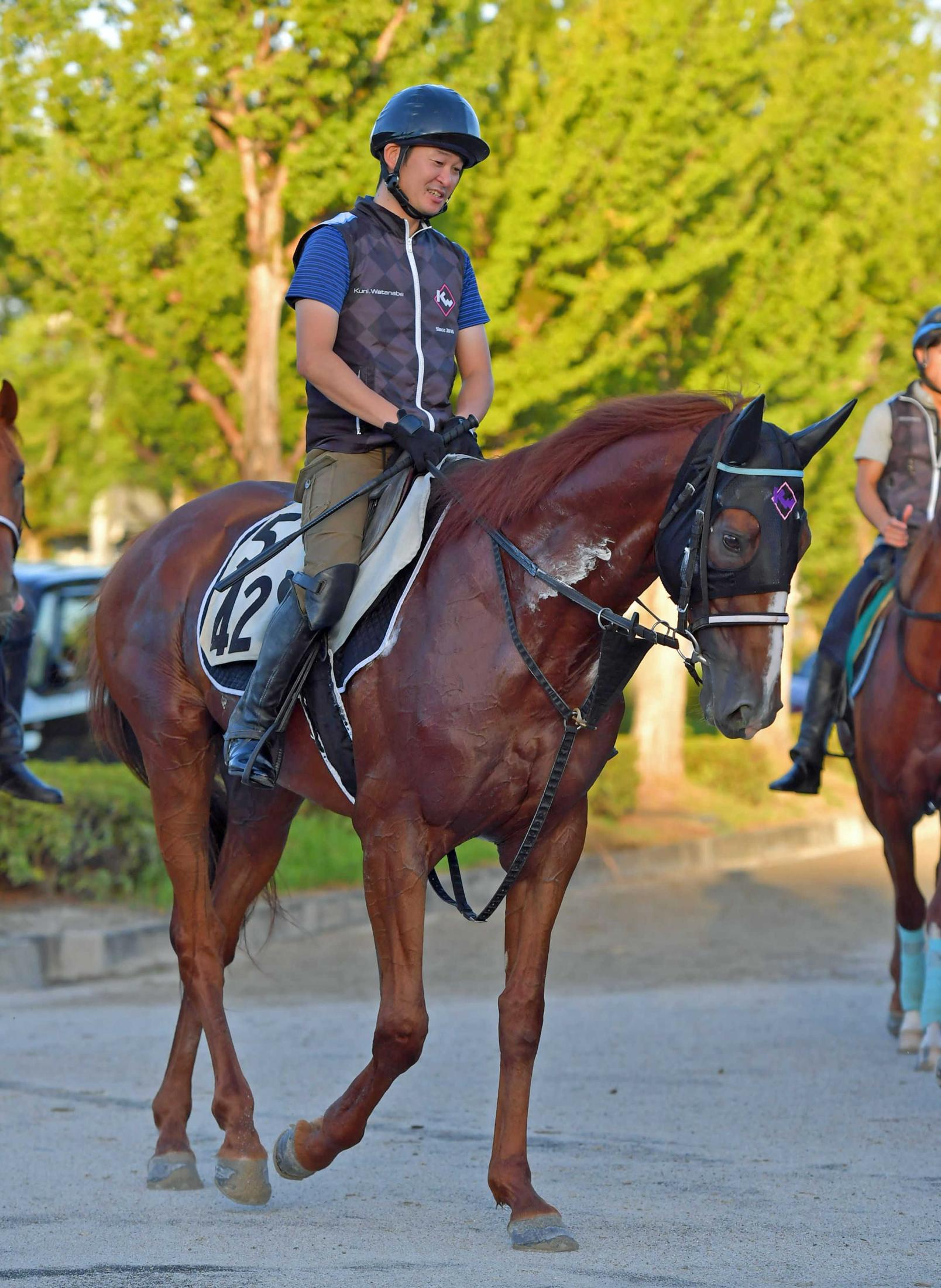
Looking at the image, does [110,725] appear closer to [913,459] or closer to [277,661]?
[277,661]

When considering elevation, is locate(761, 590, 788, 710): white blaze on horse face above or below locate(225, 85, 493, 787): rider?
below

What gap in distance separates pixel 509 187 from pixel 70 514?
24.4m

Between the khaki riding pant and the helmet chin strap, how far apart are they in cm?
75

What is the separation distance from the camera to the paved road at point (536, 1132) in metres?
4.76

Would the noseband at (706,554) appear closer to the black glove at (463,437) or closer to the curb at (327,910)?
the black glove at (463,437)

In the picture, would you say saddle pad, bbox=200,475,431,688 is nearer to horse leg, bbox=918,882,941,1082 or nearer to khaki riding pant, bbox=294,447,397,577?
khaki riding pant, bbox=294,447,397,577

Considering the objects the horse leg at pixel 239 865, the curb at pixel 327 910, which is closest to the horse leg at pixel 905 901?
the curb at pixel 327 910

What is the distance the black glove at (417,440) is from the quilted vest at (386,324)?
0.23 meters

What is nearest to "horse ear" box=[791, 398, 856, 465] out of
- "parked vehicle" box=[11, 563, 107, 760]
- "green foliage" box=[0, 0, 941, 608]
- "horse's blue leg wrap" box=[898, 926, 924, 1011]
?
"horse's blue leg wrap" box=[898, 926, 924, 1011]

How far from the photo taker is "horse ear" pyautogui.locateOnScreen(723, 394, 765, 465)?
4598 mm

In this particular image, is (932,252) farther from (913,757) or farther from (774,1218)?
(774,1218)

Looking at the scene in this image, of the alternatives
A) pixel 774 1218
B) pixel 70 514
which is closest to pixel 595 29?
pixel 774 1218

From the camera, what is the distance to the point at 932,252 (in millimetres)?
26641

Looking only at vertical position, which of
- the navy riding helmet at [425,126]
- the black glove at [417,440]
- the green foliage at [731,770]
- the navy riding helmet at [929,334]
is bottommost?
the green foliage at [731,770]
